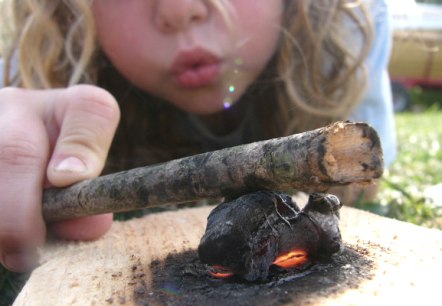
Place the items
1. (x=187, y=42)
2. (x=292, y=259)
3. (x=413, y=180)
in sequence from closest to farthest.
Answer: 1. (x=292, y=259)
2. (x=187, y=42)
3. (x=413, y=180)

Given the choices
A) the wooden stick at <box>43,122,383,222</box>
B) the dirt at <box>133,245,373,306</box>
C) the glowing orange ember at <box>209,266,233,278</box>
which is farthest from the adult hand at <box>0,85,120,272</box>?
the glowing orange ember at <box>209,266,233,278</box>

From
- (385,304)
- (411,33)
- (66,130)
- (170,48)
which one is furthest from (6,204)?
(411,33)

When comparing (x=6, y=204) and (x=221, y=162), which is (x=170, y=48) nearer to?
A: (x=6, y=204)

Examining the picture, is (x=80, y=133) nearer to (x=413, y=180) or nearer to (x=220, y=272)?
(x=220, y=272)

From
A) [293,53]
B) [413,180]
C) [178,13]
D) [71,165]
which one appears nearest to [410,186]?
[413,180]

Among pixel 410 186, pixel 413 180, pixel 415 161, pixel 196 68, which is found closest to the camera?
pixel 196 68

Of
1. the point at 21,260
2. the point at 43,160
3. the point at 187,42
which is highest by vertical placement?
the point at 187,42

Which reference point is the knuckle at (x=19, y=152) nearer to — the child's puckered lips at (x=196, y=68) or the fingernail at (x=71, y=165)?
the fingernail at (x=71, y=165)
